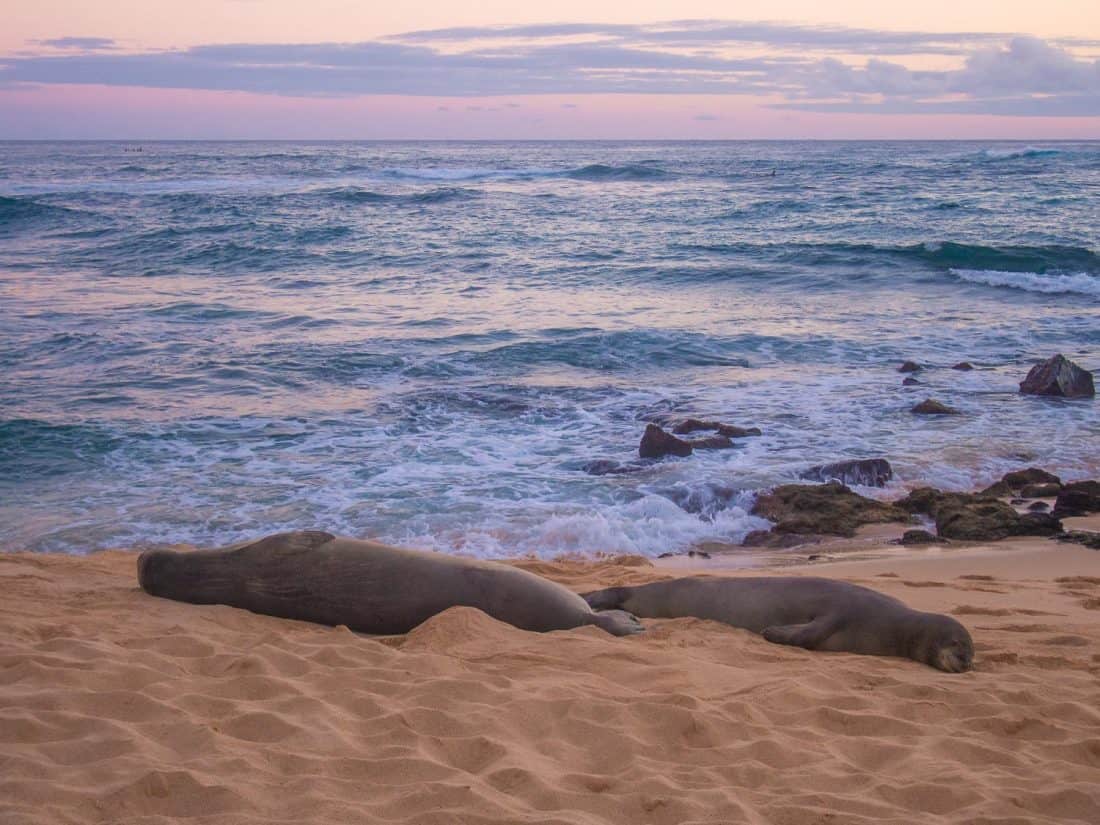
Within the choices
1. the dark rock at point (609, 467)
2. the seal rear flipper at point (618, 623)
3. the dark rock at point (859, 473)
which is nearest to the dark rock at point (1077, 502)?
the dark rock at point (859, 473)

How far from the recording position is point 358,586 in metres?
6.00

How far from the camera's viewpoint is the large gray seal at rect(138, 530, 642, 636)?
5.95m

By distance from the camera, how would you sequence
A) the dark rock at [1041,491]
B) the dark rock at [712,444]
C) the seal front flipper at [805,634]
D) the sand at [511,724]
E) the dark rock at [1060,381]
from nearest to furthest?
the sand at [511,724], the seal front flipper at [805,634], the dark rock at [1041,491], the dark rock at [712,444], the dark rock at [1060,381]

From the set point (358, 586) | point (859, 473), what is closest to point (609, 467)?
point (859, 473)

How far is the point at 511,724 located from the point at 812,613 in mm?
2619

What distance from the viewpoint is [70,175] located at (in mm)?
60750

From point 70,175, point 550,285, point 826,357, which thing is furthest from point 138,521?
point 70,175

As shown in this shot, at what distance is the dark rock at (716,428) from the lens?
463 inches

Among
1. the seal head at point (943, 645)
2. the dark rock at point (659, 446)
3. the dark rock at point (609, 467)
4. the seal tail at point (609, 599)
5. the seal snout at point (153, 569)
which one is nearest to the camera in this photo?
the seal head at point (943, 645)

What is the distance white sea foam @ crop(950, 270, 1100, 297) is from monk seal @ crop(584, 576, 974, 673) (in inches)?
796

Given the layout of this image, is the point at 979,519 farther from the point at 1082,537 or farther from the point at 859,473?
the point at 859,473

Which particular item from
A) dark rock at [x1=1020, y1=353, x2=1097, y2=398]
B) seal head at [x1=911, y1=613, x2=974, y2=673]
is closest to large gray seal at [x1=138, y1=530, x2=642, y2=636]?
seal head at [x1=911, y1=613, x2=974, y2=673]

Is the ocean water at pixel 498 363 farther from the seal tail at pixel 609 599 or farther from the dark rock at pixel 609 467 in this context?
the seal tail at pixel 609 599

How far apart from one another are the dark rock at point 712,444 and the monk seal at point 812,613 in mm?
4663
